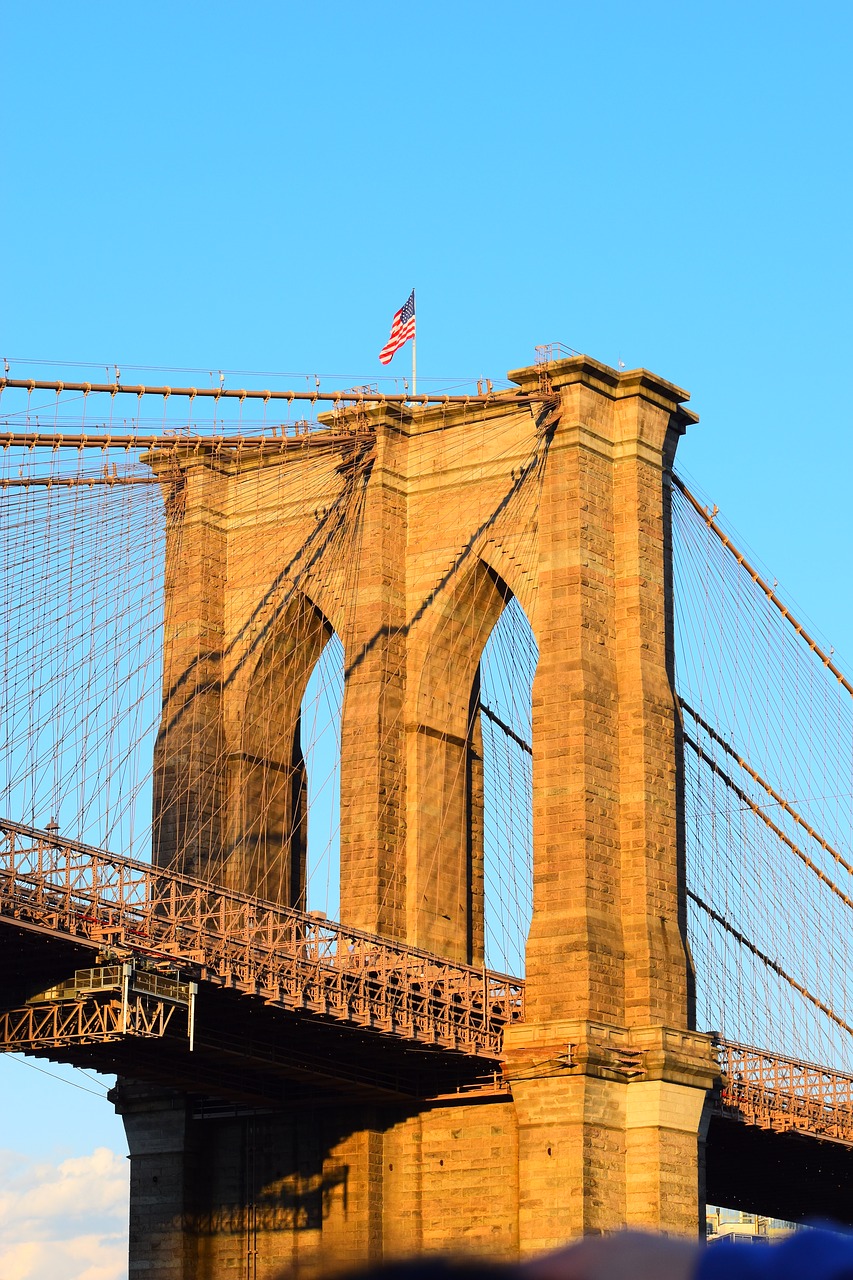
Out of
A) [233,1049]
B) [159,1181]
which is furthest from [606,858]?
[159,1181]

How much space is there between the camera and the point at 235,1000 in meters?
52.0

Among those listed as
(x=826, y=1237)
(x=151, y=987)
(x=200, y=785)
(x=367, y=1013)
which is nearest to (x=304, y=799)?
(x=200, y=785)

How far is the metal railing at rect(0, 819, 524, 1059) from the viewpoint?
4797 cm

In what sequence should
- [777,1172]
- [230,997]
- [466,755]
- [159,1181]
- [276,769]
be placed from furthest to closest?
[777,1172] → [276,769] → [466,755] → [159,1181] → [230,997]

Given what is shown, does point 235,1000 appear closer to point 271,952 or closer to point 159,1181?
point 271,952

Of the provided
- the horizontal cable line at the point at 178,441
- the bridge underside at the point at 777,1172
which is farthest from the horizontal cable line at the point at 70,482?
the bridge underside at the point at 777,1172

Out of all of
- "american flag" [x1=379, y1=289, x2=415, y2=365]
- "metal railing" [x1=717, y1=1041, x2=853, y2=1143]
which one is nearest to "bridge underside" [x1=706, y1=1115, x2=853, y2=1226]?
"metal railing" [x1=717, y1=1041, x2=853, y2=1143]

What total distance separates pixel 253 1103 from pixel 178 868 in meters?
8.03

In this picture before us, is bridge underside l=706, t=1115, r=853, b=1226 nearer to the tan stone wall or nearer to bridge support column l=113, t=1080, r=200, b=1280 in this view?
the tan stone wall

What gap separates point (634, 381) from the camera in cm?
6188

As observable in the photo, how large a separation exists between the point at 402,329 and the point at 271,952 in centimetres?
2386

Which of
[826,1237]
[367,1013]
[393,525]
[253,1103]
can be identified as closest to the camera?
[826,1237]

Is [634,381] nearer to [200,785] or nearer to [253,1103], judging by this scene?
[200,785]

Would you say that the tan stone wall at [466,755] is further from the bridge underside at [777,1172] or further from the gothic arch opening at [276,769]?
the bridge underside at [777,1172]
